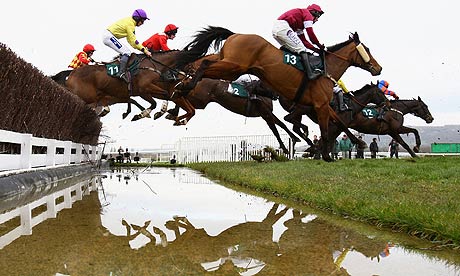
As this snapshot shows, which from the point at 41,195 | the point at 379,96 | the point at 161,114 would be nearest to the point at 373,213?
the point at 41,195

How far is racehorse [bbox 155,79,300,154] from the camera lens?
13922mm

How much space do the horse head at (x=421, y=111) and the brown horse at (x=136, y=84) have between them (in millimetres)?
11172

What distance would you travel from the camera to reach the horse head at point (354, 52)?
10.5 meters

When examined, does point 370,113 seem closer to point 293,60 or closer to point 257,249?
point 293,60

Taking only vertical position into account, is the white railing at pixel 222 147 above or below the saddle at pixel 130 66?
below

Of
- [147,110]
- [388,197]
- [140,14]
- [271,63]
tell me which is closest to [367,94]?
[147,110]

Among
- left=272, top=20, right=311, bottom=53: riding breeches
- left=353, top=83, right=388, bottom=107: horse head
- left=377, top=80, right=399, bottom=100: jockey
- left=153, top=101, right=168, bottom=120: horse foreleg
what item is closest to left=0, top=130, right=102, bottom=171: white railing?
left=153, top=101, right=168, bottom=120: horse foreleg

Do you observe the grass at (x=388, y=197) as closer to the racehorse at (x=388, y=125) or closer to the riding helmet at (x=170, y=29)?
the riding helmet at (x=170, y=29)

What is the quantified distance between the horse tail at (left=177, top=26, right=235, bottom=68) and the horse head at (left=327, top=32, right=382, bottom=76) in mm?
2810

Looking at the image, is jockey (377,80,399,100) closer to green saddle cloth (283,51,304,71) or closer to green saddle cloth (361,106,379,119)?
green saddle cloth (361,106,379,119)

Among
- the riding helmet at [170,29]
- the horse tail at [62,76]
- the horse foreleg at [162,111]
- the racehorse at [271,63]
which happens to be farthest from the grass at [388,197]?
the horse tail at [62,76]

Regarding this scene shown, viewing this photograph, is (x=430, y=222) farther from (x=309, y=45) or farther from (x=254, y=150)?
(x=254, y=150)

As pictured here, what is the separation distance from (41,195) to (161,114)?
6641 mm

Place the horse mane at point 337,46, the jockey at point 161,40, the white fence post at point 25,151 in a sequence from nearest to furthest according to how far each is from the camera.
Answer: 1. the white fence post at point 25,151
2. the horse mane at point 337,46
3. the jockey at point 161,40
